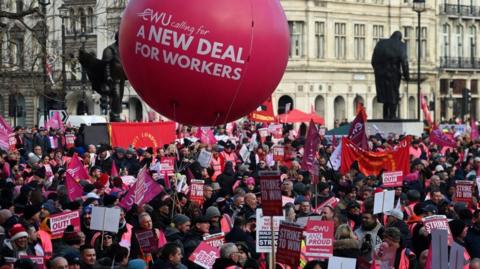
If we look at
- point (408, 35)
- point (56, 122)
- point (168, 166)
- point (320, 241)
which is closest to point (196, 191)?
point (168, 166)

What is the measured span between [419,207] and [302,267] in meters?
2.90

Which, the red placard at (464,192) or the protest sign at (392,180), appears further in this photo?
the protest sign at (392,180)

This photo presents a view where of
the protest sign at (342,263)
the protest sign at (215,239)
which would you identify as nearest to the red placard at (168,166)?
the protest sign at (215,239)

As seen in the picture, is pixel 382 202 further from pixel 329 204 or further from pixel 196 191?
pixel 196 191

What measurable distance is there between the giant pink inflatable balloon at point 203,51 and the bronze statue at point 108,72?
19451 millimetres

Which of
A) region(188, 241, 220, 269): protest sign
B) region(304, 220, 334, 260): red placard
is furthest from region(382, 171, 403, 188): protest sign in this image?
region(188, 241, 220, 269): protest sign

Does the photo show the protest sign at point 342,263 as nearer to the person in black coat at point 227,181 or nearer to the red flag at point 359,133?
the person in black coat at point 227,181

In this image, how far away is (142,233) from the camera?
14.8 m

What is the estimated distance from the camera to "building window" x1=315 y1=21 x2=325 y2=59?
76.6 m

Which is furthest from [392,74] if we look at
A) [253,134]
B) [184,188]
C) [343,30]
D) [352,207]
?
[343,30]

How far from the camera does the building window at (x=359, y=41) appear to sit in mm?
78875

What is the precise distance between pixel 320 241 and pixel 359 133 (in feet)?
43.8

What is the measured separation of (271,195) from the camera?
14.3 metres

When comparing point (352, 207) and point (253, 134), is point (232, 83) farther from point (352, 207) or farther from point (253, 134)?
point (253, 134)
